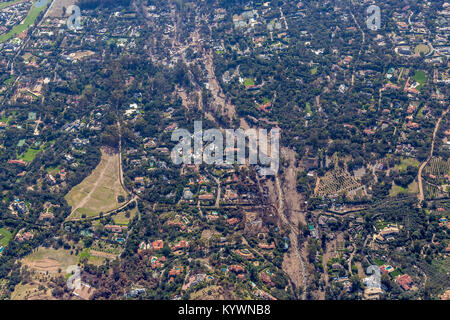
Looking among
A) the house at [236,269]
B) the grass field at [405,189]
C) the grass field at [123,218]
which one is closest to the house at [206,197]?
the grass field at [123,218]

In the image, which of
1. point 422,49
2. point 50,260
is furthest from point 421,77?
point 50,260

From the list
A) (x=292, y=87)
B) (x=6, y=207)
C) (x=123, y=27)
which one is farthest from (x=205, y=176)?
(x=123, y=27)

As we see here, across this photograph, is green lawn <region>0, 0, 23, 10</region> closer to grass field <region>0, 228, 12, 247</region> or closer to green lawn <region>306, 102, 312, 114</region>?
grass field <region>0, 228, 12, 247</region>

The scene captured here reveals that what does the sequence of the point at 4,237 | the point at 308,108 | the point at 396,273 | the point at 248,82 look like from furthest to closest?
the point at 248,82, the point at 308,108, the point at 4,237, the point at 396,273

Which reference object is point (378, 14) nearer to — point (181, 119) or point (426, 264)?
point (181, 119)

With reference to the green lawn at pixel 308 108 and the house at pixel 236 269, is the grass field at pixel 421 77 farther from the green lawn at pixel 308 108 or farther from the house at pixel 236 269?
the house at pixel 236 269

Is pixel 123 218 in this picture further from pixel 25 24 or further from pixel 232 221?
pixel 25 24
